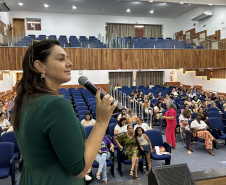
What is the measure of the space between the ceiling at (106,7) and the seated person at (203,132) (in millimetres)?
10537

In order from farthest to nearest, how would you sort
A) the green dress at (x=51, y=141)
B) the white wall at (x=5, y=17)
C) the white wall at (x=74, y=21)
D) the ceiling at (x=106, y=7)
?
the white wall at (x=74, y=21)
the ceiling at (x=106, y=7)
the white wall at (x=5, y=17)
the green dress at (x=51, y=141)

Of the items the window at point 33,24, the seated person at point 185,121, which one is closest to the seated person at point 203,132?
the seated person at point 185,121

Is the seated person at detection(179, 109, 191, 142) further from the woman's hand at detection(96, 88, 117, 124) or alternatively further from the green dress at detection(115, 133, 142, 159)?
the woman's hand at detection(96, 88, 117, 124)

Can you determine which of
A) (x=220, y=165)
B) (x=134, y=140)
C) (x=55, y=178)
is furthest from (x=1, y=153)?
(x=220, y=165)

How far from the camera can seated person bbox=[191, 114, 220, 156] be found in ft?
17.8

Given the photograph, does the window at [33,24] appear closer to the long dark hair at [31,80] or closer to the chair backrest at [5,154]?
the chair backrest at [5,154]

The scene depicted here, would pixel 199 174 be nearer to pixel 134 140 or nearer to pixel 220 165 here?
pixel 134 140

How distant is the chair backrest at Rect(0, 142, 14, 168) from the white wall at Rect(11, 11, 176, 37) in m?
14.6

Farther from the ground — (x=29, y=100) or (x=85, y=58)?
(x=85, y=58)

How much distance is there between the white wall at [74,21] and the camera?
16.5 m

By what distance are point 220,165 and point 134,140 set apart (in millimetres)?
2174

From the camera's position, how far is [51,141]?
67 cm

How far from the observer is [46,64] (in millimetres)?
816

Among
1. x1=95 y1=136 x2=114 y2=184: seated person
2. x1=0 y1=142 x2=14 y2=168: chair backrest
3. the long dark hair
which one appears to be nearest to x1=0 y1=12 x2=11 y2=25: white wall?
x1=0 y1=142 x2=14 y2=168: chair backrest
